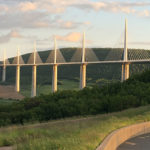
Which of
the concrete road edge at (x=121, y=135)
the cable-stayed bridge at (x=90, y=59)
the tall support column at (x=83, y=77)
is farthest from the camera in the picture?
the tall support column at (x=83, y=77)

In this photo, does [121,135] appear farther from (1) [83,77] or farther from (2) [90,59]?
(2) [90,59]

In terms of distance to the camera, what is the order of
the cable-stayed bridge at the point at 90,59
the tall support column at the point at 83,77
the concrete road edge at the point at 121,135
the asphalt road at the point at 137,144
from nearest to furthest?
the concrete road edge at the point at 121,135 < the asphalt road at the point at 137,144 < the cable-stayed bridge at the point at 90,59 < the tall support column at the point at 83,77

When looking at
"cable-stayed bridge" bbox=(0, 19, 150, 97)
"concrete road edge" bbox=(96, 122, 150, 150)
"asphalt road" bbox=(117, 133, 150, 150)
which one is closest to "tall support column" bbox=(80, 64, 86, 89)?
"cable-stayed bridge" bbox=(0, 19, 150, 97)

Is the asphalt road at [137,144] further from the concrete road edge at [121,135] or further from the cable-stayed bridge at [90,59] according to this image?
the cable-stayed bridge at [90,59]

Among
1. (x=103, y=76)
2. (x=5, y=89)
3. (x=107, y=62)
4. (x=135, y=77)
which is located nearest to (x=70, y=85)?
(x=103, y=76)

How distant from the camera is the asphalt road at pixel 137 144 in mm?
10875

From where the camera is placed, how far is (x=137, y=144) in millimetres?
11586

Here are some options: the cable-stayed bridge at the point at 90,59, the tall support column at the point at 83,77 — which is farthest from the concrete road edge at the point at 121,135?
the tall support column at the point at 83,77

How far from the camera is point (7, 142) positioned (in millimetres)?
9656

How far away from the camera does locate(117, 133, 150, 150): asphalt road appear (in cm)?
1088

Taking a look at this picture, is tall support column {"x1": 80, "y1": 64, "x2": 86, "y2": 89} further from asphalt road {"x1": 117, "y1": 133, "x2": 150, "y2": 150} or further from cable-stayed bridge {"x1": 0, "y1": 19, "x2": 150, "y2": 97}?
asphalt road {"x1": 117, "y1": 133, "x2": 150, "y2": 150}

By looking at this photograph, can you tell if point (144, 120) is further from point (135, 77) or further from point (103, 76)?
point (103, 76)

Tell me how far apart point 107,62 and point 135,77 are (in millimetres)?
27303

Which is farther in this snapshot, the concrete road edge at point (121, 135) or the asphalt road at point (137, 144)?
the asphalt road at point (137, 144)
